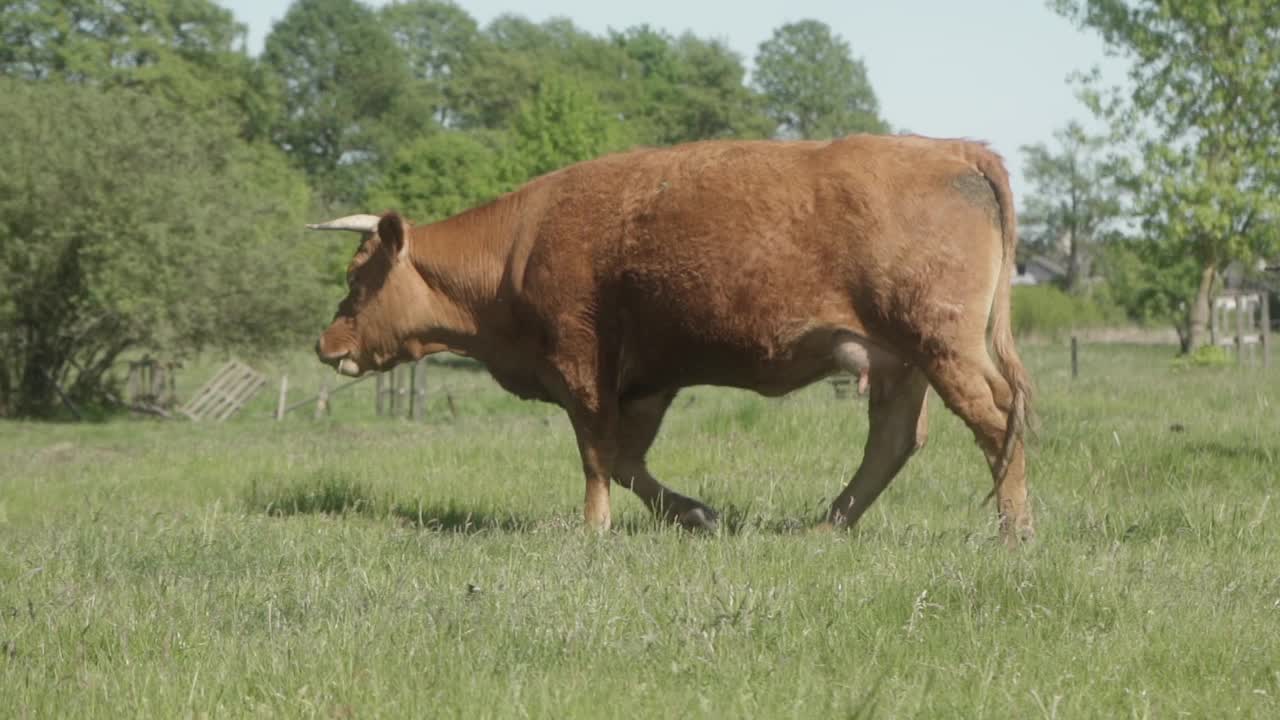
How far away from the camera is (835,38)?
91.1 meters

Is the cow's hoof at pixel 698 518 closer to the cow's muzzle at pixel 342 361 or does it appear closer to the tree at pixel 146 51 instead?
the cow's muzzle at pixel 342 361

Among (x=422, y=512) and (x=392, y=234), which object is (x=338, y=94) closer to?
(x=392, y=234)

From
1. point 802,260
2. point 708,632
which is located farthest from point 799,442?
point 708,632

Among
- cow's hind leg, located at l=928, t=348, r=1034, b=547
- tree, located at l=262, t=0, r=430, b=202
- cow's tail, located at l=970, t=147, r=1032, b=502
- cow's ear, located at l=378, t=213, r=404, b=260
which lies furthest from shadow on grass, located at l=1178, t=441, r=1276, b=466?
tree, located at l=262, t=0, r=430, b=202

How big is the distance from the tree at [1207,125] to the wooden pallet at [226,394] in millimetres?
25716

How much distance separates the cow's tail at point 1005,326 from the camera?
700cm

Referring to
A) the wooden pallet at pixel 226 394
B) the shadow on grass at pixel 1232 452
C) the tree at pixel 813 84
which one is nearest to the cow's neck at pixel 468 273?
the shadow on grass at pixel 1232 452

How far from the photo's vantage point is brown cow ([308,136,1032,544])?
696 cm

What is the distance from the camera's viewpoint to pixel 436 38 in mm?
91000

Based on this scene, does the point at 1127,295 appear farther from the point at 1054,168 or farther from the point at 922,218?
the point at 922,218

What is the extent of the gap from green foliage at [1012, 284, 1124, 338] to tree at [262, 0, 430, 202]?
3460 centimetres

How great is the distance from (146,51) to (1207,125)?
45.0 meters

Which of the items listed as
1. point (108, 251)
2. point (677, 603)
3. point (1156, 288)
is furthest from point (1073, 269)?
point (677, 603)

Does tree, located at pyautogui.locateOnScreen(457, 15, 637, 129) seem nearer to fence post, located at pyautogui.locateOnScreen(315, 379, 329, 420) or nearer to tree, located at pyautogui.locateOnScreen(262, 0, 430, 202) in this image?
tree, located at pyautogui.locateOnScreen(262, 0, 430, 202)
